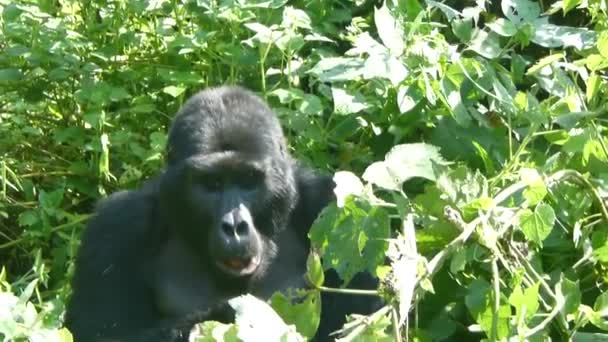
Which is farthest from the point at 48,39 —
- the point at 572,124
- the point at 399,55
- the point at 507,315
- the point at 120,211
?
the point at 507,315

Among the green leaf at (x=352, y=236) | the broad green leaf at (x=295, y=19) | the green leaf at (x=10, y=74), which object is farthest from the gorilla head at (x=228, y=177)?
the green leaf at (x=10, y=74)

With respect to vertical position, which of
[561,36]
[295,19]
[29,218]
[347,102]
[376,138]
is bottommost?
[29,218]

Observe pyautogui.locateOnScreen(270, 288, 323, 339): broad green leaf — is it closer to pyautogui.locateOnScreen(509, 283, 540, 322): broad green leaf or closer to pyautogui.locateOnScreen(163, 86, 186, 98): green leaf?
pyautogui.locateOnScreen(509, 283, 540, 322): broad green leaf

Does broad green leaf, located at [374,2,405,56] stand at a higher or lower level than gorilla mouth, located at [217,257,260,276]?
higher

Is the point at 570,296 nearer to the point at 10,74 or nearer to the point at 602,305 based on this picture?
the point at 602,305

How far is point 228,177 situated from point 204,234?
0.24 m

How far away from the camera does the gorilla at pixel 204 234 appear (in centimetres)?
498

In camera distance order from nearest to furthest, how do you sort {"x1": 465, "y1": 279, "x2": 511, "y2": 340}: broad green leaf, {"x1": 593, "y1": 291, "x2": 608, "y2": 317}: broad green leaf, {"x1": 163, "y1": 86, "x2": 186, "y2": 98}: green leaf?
{"x1": 465, "y1": 279, "x2": 511, "y2": 340}: broad green leaf < {"x1": 593, "y1": 291, "x2": 608, "y2": 317}: broad green leaf < {"x1": 163, "y1": 86, "x2": 186, "y2": 98}: green leaf

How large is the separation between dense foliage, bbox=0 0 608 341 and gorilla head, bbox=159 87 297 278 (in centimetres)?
30

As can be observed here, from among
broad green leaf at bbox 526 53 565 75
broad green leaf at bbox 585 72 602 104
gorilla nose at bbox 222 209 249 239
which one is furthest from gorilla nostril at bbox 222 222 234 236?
broad green leaf at bbox 585 72 602 104

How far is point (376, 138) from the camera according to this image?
5.63 meters

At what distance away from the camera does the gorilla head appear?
494 centimetres

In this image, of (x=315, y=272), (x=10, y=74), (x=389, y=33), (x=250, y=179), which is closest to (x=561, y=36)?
(x=389, y=33)

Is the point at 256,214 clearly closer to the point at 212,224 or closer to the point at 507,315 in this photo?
the point at 212,224
